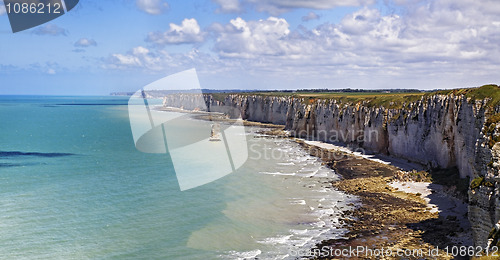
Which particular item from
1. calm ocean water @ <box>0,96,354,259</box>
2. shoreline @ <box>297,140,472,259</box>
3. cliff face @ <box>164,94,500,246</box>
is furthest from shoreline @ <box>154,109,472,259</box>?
cliff face @ <box>164,94,500,246</box>

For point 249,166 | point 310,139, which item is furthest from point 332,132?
point 249,166

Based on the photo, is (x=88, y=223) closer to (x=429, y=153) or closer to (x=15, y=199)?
(x=15, y=199)

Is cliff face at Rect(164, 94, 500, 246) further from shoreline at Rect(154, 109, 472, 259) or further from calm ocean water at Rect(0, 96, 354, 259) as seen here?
calm ocean water at Rect(0, 96, 354, 259)

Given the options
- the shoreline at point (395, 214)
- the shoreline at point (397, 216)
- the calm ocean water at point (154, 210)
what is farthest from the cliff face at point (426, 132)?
the calm ocean water at point (154, 210)

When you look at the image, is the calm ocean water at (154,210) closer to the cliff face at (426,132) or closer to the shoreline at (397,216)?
the shoreline at (397,216)

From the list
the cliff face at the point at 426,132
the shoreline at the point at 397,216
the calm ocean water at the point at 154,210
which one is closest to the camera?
the cliff face at the point at 426,132
